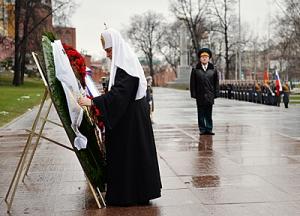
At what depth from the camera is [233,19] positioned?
6962 centimetres

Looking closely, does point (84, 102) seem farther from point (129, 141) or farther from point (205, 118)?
point (205, 118)

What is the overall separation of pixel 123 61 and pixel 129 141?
2.78 feet

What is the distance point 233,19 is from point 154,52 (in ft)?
122

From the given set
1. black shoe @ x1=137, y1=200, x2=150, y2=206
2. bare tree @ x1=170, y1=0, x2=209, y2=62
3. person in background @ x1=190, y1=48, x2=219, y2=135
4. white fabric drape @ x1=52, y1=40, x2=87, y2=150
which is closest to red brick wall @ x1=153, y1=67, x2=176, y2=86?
bare tree @ x1=170, y1=0, x2=209, y2=62

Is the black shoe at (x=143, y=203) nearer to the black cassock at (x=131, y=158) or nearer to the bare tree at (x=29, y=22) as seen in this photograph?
the black cassock at (x=131, y=158)

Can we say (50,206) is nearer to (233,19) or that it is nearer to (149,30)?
(233,19)

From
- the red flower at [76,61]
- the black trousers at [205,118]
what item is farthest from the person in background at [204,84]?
the red flower at [76,61]

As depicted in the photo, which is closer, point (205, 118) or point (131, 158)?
point (131, 158)

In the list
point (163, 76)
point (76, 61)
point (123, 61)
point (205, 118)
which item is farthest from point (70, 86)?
point (163, 76)

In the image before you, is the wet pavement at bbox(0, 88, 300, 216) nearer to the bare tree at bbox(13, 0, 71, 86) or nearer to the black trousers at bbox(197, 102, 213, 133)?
the black trousers at bbox(197, 102, 213, 133)

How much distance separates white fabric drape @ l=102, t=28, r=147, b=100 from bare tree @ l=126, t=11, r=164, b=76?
9680 centimetres

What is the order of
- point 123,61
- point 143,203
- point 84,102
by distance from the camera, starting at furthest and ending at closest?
point 143,203 → point 123,61 → point 84,102

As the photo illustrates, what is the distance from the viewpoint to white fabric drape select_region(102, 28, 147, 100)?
19.8 ft

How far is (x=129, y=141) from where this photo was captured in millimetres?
6121
